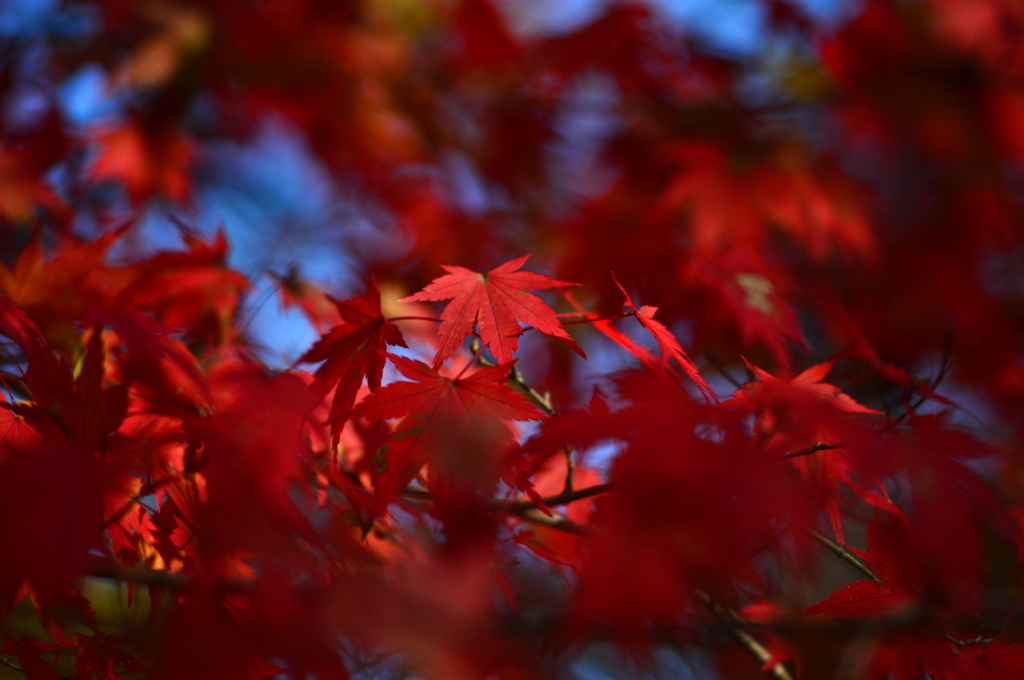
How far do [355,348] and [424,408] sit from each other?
113mm

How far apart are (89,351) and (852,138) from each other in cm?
214

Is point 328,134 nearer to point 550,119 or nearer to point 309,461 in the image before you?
point 550,119

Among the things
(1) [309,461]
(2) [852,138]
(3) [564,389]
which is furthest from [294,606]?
(2) [852,138]

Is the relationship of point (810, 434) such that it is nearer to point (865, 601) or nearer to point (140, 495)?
point (865, 601)

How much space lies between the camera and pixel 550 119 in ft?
6.57

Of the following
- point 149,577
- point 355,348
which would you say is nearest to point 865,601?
point 355,348

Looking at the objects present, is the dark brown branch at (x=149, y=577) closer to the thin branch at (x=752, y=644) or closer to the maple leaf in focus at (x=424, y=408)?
the maple leaf in focus at (x=424, y=408)

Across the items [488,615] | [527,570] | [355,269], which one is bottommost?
[527,570]

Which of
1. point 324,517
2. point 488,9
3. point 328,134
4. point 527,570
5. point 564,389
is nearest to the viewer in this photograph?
point 324,517

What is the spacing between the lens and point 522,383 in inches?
27.6

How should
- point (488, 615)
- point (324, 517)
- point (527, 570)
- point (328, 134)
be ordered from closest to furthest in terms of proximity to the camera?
point (488, 615) → point (324, 517) → point (527, 570) → point (328, 134)

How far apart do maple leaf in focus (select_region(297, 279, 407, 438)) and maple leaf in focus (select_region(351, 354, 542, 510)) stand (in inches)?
2.2

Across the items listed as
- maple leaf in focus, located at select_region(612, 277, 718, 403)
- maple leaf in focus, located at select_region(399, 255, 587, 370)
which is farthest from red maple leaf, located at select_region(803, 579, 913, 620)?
maple leaf in focus, located at select_region(399, 255, 587, 370)

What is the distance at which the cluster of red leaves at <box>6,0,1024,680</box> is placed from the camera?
1.62 feet
